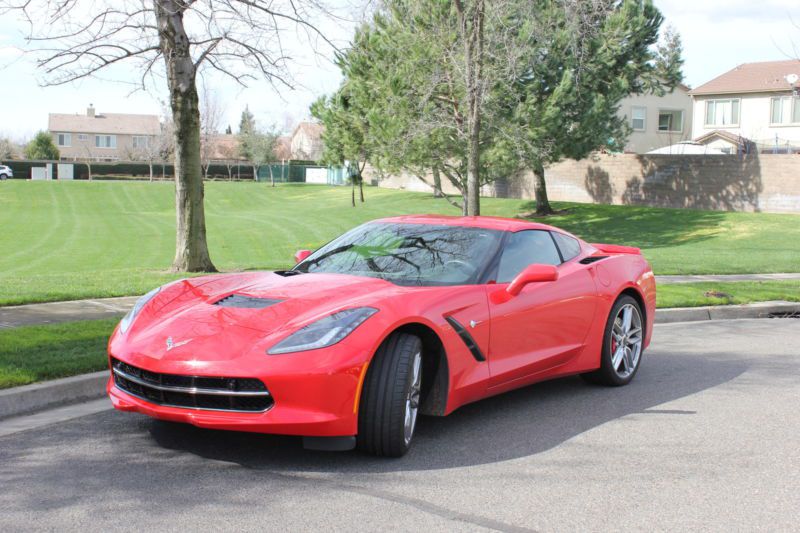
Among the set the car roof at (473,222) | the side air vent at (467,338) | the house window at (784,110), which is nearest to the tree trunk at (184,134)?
the car roof at (473,222)

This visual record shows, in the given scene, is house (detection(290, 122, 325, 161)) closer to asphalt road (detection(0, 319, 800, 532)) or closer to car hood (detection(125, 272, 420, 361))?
car hood (detection(125, 272, 420, 361))

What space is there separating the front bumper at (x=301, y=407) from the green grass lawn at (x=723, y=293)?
26.7 ft

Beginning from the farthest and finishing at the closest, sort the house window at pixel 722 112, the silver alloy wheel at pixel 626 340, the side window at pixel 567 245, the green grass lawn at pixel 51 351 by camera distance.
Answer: the house window at pixel 722 112
the silver alloy wheel at pixel 626 340
the side window at pixel 567 245
the green grass lawn at pixel 51 351

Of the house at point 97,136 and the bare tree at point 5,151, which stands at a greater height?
the house at point 97,136

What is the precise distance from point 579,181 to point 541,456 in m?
39.6

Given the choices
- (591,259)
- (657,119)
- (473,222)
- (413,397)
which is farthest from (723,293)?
(657,119)

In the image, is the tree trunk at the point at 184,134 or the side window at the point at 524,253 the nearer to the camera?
the side window at the point at 524,253

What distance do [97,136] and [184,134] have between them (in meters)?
107

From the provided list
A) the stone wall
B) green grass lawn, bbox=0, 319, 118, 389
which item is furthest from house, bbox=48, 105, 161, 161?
green grass lawn, bbox=0, 319, 118, 389

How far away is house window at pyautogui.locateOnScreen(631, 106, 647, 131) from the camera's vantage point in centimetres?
5950

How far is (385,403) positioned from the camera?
4719mm

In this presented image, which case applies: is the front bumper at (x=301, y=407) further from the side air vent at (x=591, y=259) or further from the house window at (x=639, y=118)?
the house window at (x=639, y=118)

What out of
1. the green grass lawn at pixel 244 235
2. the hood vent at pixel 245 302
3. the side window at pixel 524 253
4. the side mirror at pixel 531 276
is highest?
the side window at pixel 524 253

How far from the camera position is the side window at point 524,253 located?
601 centimetres
